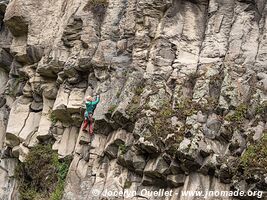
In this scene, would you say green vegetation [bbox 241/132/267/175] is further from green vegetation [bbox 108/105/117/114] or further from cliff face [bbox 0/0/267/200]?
green vegetation [bbox 108/105/117/114]

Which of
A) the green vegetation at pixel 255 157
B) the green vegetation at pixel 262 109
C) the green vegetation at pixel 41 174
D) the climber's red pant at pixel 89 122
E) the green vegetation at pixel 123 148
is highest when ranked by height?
the green vegetation at pixel 262 109

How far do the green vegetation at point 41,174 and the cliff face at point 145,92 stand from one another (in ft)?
1.92

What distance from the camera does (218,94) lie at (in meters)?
21.9

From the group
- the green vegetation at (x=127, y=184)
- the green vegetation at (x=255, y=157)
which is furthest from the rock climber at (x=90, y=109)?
the green vegetation at (x=255, y=157)

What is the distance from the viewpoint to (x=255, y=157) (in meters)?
18.7

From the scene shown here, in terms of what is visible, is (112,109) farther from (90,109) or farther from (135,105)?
(90,109)

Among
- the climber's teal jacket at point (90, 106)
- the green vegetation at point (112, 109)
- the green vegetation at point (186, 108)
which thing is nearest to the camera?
the green vegetation at point (186, 108)

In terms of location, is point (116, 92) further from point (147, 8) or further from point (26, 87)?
point (26, 87)

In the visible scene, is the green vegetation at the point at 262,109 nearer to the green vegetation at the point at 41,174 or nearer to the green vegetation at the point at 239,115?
the green vegetation at the point at 239,115

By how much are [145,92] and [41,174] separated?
8.31m

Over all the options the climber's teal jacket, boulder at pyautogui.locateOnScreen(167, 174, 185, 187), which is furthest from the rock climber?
boulder at pyautogui.locateOnScreen(167, 174, 185, 187)

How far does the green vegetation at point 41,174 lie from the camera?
87.9 feet

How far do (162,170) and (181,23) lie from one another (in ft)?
25.4

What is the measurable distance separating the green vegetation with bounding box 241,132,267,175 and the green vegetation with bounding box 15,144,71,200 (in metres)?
10.3
